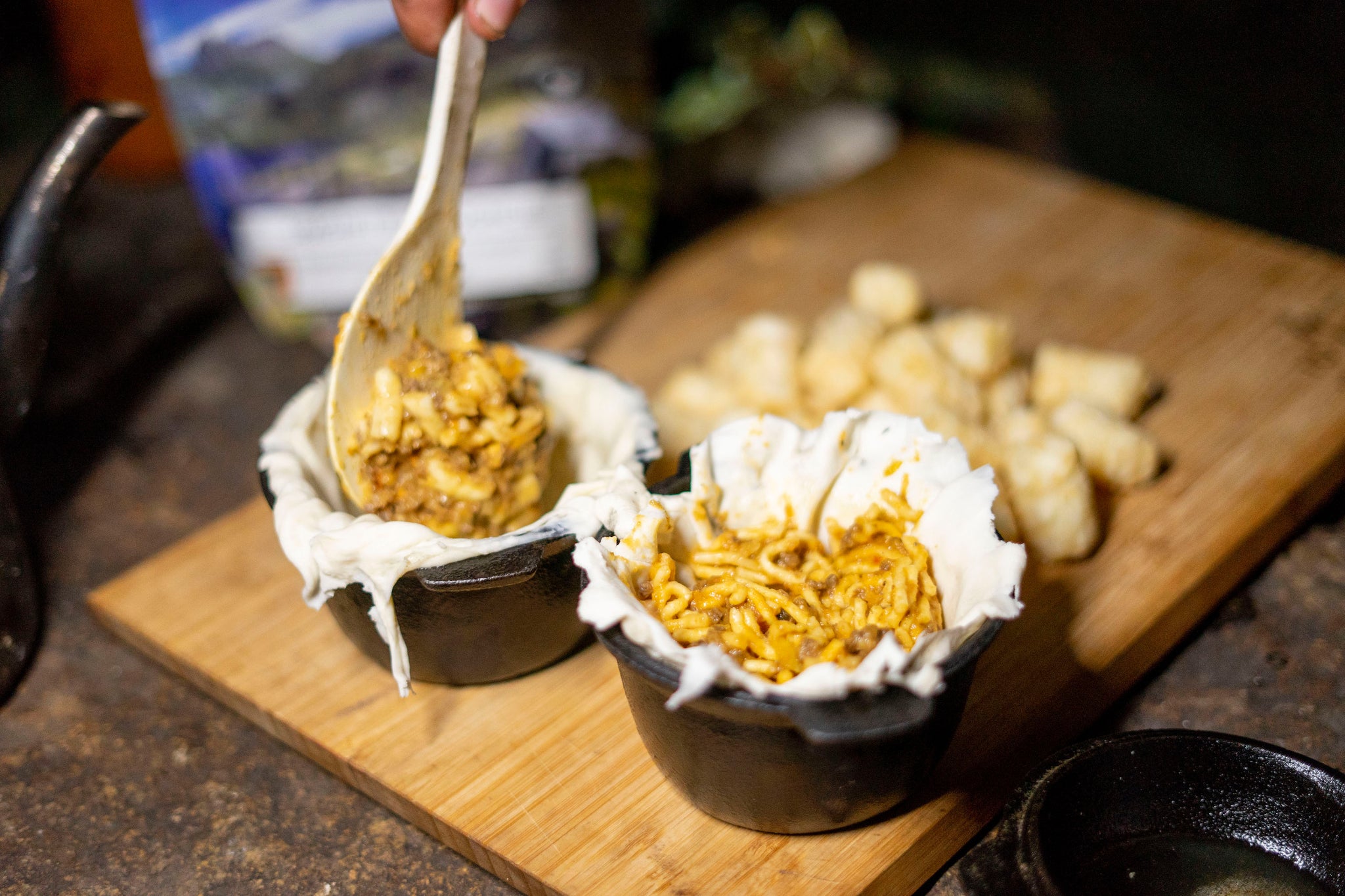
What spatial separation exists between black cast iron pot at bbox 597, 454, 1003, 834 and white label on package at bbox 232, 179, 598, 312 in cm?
128

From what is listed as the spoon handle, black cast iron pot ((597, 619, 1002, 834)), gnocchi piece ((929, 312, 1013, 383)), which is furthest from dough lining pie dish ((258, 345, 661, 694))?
gnocchi piece ((929, 312, 1013, 383))

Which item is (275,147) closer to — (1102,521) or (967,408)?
(967,408)

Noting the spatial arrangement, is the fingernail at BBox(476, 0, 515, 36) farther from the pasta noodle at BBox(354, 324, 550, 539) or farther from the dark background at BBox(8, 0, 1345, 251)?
the dark background at BBox(8, 0, 1345, 251)

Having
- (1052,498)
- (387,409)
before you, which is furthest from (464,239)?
(1052,498)

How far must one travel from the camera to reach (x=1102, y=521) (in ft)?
6.01

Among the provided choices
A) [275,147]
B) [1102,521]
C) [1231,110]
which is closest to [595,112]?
[275,147]

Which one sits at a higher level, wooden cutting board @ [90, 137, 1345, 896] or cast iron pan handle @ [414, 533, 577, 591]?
cast iron pan handle @ [414, 533, 577, 591]

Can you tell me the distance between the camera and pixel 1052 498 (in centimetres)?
168

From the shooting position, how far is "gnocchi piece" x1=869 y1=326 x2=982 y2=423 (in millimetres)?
1866

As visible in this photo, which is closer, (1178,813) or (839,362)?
(1178,813)

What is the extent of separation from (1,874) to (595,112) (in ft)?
5.62

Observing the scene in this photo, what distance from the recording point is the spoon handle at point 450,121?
1.56 m

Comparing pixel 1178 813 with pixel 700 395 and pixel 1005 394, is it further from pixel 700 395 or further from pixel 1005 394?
pixel 700 395

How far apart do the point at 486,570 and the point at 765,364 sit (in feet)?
2.64
